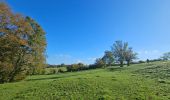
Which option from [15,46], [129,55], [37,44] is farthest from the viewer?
[129,55]

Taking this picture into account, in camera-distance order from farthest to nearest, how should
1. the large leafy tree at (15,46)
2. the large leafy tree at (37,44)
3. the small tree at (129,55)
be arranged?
the small tree at (129,55) < the large leafy tree at (37,44) < the large leafy tree at (15,46)

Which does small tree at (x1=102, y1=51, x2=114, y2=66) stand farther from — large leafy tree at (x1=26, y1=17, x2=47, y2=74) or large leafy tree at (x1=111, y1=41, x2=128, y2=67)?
large leafy tree at (x1=26, y1=17, x2=47, y2=74)

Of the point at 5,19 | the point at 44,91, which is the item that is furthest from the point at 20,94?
the point at 5,19

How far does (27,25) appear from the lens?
4184 centimetres

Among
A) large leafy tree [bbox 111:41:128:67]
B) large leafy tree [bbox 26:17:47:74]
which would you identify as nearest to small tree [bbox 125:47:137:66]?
large leafy tree [bbox 111:41:128:67]

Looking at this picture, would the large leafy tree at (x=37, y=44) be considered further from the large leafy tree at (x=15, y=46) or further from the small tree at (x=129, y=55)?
the small tree at (x=129, y=55)

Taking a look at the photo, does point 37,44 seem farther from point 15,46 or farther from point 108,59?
point 108,59

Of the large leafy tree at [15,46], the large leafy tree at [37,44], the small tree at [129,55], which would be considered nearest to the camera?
the large leafy tree at [15,46]

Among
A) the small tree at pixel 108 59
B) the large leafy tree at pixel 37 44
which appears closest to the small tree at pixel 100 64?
the small tree at pixel 108 59

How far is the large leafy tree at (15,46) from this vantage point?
3850 cm

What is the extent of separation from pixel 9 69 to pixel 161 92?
87.2 feet

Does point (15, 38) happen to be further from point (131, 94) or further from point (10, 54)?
point (131, 94)


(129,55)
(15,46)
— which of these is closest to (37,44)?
(15,46)

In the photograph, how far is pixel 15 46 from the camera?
40906 mm
